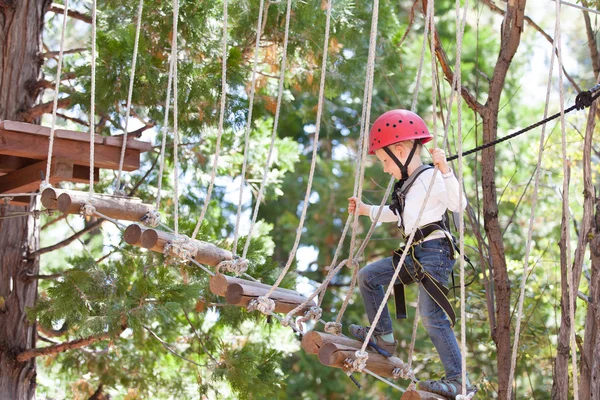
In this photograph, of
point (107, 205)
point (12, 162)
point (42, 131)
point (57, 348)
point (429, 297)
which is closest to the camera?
point (429, 297)

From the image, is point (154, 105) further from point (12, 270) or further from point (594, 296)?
point (594, 296)

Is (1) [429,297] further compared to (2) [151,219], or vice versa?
(2) [151,219]

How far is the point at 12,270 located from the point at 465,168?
14.5 feet

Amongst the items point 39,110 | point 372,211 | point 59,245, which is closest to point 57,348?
point 59,245

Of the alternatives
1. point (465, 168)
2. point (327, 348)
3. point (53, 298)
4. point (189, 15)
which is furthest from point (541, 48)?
point (327, 348)

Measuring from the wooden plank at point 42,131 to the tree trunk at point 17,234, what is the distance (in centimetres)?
107

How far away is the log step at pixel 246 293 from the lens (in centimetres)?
260

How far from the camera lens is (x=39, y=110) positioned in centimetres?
423

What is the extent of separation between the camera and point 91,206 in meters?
3.00

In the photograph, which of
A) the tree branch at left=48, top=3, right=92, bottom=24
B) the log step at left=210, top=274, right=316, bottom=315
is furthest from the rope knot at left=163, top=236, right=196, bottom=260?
the tree branch at left=48, top=3, right=92, bottom=24

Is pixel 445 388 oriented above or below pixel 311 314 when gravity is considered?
below

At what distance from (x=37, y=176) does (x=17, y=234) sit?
1.00m

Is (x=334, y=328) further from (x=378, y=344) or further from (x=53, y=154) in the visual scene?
(x=53, y=154)

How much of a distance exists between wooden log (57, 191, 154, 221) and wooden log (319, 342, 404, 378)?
1.10 metres
